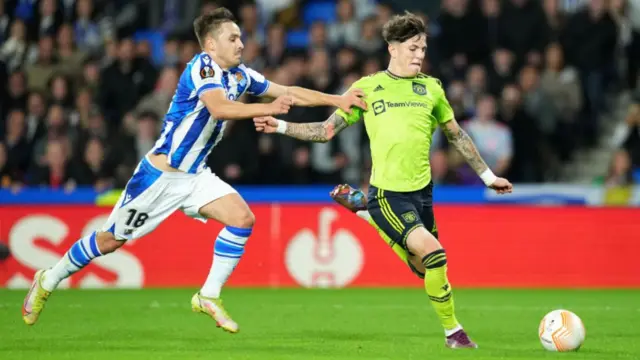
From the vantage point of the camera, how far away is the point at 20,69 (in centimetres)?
1886

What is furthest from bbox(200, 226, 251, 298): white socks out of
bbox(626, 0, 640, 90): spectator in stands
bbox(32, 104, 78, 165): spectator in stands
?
bbox(626, 0, 640, 90): spectator in stands

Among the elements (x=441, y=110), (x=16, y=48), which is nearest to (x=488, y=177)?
(x=441, y=110)

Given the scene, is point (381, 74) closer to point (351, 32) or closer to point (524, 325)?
point (524, 325)

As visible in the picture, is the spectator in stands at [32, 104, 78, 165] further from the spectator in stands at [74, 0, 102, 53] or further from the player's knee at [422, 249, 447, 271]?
the player's knee at [422, 249, 447, 271]

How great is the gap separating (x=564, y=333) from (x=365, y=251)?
23.1 ft

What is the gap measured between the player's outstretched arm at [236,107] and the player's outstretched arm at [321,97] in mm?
384

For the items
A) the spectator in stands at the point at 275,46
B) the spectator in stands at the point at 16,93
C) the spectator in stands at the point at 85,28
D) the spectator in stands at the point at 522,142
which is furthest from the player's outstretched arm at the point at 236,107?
the spectator in stands at the point at 85,28

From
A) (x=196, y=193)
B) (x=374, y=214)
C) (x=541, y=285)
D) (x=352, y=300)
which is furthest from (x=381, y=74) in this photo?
(x=541, y=285)

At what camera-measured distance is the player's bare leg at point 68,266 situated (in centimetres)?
1006

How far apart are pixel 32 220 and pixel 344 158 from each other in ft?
14.3

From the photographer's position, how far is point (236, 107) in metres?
9.32

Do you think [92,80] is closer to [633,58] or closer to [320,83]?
[320,83]

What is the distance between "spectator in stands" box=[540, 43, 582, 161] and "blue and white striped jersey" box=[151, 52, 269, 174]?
9.19 meters

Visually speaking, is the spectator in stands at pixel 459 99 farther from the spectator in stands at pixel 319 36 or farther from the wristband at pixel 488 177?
the wristband at pixel 488 177
